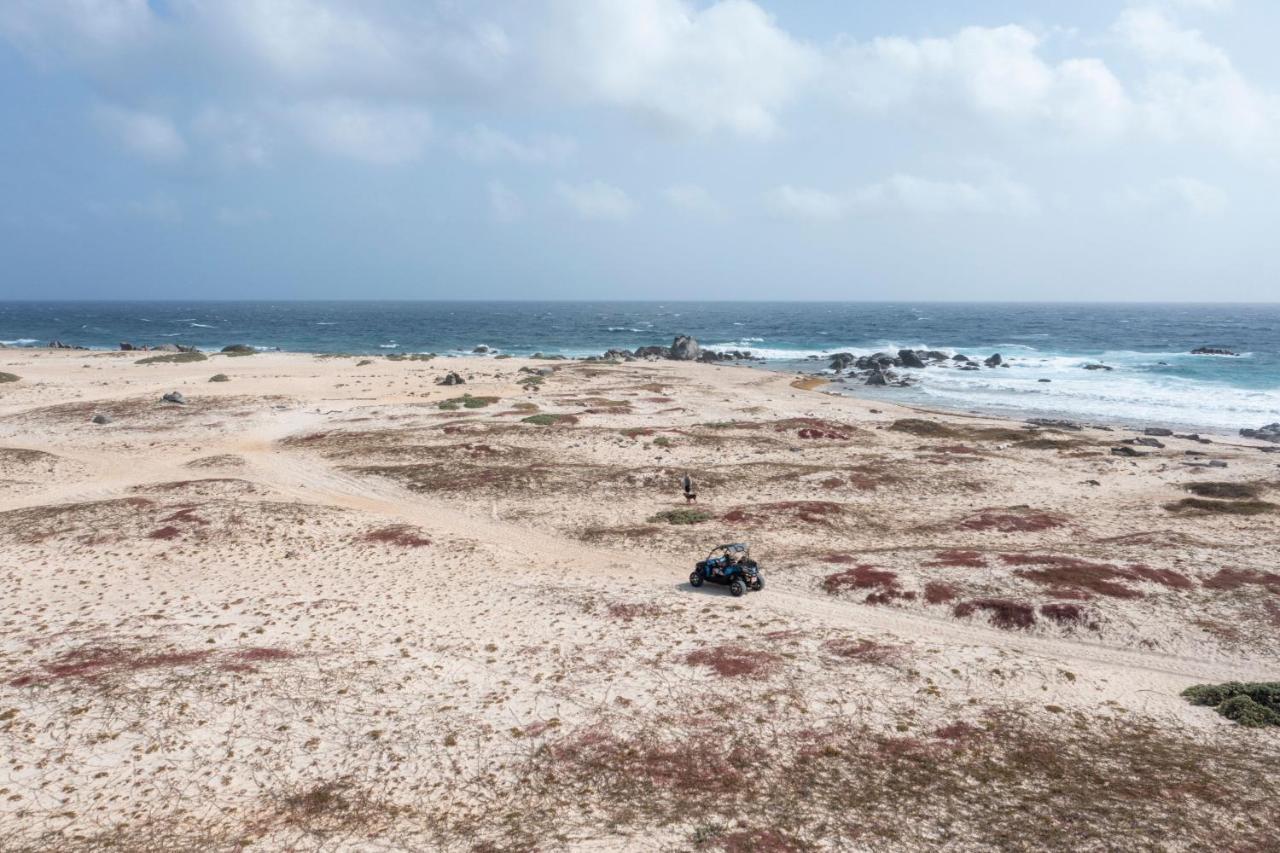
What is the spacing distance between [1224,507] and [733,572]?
82.5 feet

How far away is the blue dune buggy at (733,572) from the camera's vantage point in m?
22.6

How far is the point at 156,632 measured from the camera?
1902 centimetres

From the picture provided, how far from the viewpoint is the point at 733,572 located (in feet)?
74.4

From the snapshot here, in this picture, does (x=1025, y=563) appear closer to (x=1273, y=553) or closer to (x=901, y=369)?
(x=1273, y=553)

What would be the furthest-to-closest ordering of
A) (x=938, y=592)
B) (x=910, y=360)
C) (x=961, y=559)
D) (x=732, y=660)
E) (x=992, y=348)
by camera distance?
(x=992, y=348) → (x=910, y=360) → (x=961, y=559) → (x=938, y=592) → (x=732, y=660)

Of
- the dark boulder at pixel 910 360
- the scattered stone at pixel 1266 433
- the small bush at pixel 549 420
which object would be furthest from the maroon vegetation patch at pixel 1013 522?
the dark boulder at pixel 910 360

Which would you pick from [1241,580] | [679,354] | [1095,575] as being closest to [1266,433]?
[1241,580]

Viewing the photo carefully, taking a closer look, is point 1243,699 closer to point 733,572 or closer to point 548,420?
point 733,572

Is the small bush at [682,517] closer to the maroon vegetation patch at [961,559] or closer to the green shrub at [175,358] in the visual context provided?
the maroon vegetation patch at [961,559]

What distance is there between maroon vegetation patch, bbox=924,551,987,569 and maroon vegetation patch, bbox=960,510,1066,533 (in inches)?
206

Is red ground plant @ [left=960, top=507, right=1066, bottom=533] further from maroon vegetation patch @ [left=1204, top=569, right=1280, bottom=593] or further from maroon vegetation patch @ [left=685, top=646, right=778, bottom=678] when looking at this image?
maroon vegetation patch @ [left=685, top=646, right=778, bottom=678]

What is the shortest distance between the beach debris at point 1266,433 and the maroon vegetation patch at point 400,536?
60.9 m

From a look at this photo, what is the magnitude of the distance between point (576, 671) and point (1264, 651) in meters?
18.3

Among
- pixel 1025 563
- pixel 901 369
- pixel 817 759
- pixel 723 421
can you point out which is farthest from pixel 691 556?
pixel 901 369
